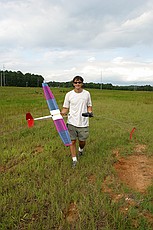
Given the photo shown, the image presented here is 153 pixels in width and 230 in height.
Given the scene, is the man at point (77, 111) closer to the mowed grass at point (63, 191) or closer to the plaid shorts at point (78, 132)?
the plaid shorts at point (78, 132)

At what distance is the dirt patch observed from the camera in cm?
429

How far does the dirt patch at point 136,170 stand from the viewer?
429 centimetres

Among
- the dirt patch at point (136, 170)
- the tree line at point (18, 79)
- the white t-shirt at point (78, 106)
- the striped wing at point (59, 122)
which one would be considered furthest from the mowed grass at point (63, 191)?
the tree line at point (18, 79)

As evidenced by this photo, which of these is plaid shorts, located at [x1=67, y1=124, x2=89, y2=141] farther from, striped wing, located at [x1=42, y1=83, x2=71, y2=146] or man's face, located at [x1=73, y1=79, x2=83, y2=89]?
man's face, located at [x1=73, y1=79, x2=83, y2=89]

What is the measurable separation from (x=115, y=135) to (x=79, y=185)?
4.25 meters

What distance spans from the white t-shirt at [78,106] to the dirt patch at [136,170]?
3.99ft

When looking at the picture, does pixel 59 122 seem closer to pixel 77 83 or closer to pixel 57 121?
pixel 57 121

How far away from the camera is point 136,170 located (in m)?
4.95

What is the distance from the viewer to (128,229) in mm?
2959

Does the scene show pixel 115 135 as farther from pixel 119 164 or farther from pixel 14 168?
pixel 14 168

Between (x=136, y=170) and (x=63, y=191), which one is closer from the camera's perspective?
(x=63, y=191)

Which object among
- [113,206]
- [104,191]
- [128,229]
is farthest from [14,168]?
[128,229]

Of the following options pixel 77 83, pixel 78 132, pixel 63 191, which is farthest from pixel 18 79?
pixel 63 191

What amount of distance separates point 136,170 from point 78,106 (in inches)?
70.2
